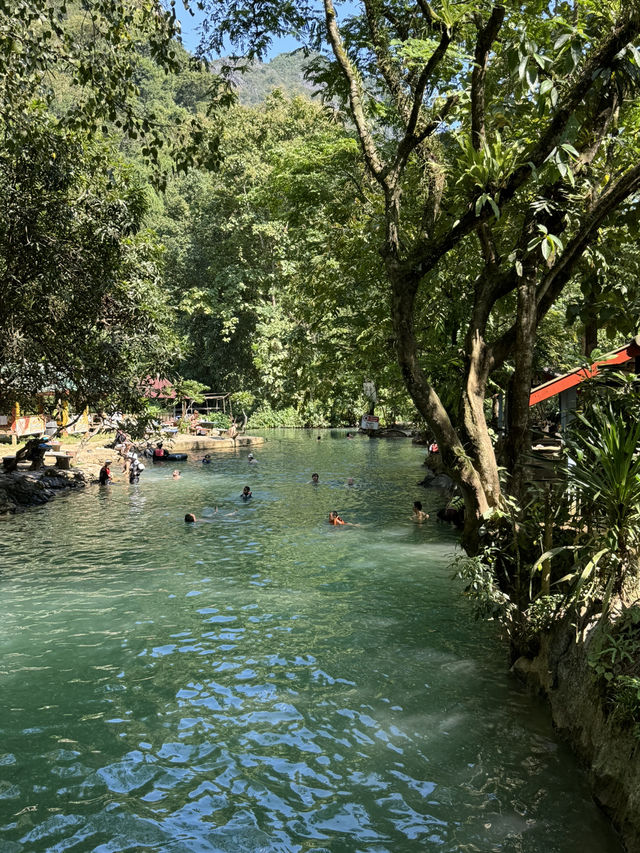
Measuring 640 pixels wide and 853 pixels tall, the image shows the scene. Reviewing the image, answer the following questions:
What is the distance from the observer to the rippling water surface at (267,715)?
18.7 feet

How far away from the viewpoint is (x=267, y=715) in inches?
305

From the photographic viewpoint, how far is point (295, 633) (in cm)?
1041

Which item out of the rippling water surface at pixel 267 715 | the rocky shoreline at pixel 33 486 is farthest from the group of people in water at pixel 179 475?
the rippling water surface at pixel 267 715

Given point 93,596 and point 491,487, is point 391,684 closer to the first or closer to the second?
point 491,487

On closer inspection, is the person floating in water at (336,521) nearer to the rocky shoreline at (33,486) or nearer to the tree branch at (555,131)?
the rocky shoreline at (33,486)

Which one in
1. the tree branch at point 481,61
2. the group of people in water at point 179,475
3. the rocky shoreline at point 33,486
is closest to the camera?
the tree branch at point 481,61

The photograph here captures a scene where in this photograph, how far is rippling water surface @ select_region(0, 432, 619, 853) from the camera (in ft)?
18.7

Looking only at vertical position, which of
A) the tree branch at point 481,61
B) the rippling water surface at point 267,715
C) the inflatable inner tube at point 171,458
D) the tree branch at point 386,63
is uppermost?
the tree branch at point 386,63

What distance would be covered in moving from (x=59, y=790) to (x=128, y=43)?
29.5 ft

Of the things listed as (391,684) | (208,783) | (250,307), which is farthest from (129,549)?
(250,307)

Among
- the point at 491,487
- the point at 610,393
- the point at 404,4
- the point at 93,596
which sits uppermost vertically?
the point at 404,4

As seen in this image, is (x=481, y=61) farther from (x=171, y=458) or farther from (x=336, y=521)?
(x=171, y=458)

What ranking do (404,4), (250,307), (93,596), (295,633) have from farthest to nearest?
(250,307), (93,596), (404,4), (295,633)

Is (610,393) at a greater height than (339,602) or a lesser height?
greater
